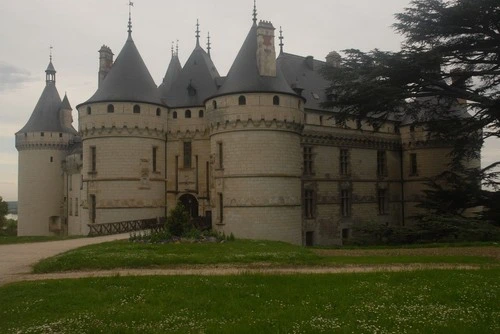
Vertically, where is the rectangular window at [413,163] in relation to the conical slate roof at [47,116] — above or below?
below

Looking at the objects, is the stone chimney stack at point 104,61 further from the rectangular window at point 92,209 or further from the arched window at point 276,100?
the arched window at point 276,100

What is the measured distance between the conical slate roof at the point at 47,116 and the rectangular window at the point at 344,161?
23680 mm

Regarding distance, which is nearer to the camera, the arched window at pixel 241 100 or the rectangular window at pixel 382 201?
the arched window at pixel 241 100

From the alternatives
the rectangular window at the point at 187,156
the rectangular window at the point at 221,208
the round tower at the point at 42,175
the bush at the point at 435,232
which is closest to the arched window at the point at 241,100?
the rectangular window at the point at 221,208

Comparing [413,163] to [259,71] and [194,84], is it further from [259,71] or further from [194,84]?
[194,84]

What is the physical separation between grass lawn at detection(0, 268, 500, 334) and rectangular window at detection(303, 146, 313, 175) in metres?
20.0

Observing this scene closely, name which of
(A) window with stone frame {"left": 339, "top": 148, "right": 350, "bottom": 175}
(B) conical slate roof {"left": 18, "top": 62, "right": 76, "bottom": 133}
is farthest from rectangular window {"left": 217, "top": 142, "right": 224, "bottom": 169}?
(B) conical slate roof {"left": 18, "top": 62, "right": 76, "bottom": 133}

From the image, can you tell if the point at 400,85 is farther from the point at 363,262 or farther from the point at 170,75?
the point at 170,75

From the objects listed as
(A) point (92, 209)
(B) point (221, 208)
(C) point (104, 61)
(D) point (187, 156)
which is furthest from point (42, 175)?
(B) point (221, 208)

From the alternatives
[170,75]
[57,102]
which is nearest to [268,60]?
[170,75]

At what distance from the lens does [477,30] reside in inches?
851

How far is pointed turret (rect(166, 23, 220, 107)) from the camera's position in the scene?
30.8 metres

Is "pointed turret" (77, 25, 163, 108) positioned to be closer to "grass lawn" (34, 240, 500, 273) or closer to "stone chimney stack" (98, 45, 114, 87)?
"stone chimney stack" (98, 45, 114, 87)

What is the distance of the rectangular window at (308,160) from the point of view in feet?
104
